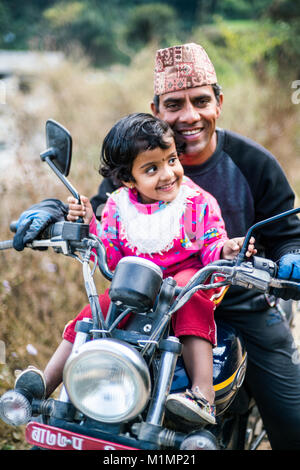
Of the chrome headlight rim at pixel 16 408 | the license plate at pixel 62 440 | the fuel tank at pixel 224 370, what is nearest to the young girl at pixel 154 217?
the fuel tank at pixel 224 370

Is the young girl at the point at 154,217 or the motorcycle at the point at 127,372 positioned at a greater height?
the young girl at the point at 154,217

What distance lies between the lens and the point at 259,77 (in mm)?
10078

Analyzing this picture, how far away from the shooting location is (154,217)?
1929 millimetres

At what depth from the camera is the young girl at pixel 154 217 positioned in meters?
1.77

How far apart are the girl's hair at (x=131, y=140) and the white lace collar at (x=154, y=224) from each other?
16cm

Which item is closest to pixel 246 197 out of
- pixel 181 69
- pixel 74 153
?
pixel 181 69

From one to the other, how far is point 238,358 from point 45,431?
0.88 m

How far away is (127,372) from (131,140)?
95cm

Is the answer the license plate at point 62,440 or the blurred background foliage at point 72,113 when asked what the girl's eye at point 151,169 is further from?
the blurred background foliage at point 72,113

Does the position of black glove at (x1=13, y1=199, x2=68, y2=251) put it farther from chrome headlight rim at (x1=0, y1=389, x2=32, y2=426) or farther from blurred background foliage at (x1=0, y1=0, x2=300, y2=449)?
blurred background foliage at (x1=0, y1=0, x2=300, y2=449)

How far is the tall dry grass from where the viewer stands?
3269 mm

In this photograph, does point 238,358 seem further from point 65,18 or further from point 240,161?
point 65,18

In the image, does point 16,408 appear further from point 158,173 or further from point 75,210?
point 158,173

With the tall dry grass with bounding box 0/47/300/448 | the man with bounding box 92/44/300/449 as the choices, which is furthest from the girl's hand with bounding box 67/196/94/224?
the man with bounding box 92/44/300/449
